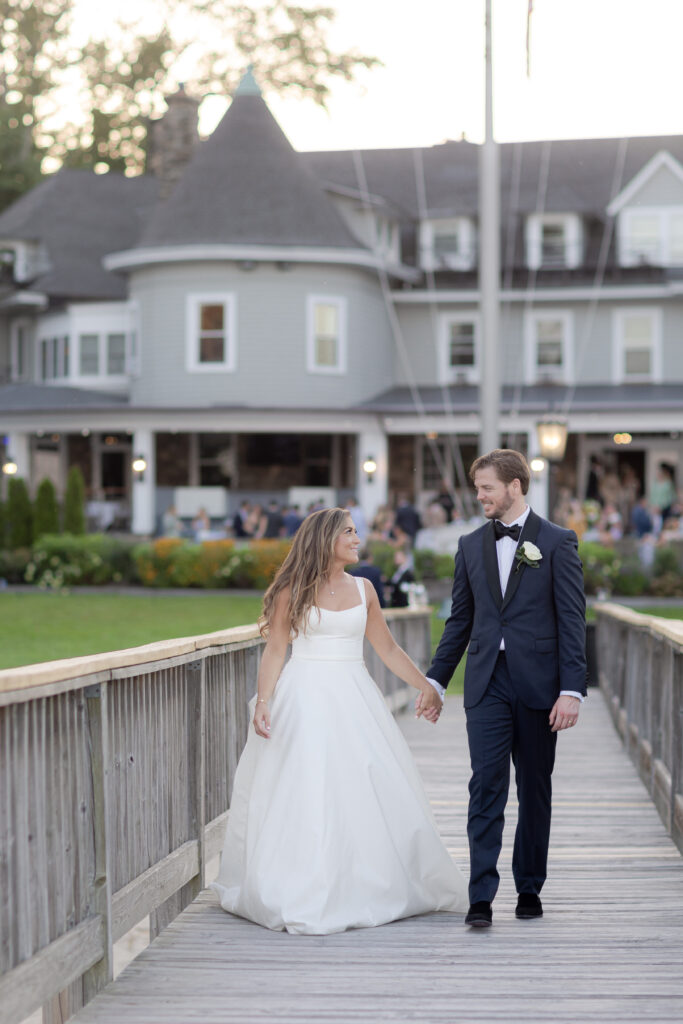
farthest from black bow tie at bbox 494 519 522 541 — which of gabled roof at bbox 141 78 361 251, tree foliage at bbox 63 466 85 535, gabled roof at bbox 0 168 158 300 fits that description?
gabled roof at bbox 0 168 158 300

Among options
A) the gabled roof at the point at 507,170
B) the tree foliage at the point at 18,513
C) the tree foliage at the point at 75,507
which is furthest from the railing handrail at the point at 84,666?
the gabled roof at the point at 507,170

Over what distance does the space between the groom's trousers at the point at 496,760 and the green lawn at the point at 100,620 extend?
A: 15.1 m

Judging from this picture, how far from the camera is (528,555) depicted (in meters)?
6.18

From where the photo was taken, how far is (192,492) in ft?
115

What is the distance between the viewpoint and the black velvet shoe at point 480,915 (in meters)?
6.14

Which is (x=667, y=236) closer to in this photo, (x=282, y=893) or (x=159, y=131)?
(x=159, y=131)

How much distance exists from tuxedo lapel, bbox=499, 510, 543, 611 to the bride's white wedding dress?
70 centimetres

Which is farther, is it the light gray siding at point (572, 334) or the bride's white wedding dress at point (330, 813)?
the light gray siding at point (572, 334)

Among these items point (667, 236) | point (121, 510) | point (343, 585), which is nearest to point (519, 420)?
point (667, 236)

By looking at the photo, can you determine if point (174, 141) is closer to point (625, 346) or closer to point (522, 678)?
point (625, 346)

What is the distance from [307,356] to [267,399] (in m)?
1.46

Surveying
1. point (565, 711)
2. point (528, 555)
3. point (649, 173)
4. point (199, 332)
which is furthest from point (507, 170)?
point (565, 711)

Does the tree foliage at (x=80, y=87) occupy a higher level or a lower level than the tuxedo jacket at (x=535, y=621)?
higher

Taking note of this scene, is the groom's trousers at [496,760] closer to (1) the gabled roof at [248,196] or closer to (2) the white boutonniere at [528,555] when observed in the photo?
(2) the white boutonniere at [528,555]
